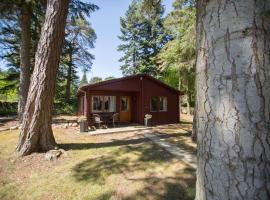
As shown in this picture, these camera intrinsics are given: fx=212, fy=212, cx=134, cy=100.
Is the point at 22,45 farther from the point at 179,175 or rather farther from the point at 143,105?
the point at 179,175

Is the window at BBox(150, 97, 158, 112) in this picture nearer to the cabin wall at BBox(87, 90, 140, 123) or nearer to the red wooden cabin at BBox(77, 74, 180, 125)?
the red wooden cabin at BBox(77, 74, 180, 125)

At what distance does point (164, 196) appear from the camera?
439cm

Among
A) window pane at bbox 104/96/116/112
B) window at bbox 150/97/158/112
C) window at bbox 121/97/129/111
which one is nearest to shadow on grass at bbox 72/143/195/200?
window pane at bbox 104/96/116/112

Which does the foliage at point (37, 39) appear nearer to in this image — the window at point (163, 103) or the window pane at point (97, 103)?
the window pane at point (97, 103)

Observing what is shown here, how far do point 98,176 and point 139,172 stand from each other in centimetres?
107

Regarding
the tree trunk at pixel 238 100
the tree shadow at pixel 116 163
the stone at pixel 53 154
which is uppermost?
the tree trunk at pixel 238 100

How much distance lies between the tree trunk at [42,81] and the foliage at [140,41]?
24.8m

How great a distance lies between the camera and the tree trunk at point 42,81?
721 centimetres

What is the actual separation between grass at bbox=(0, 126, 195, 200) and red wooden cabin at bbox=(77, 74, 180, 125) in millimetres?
7751

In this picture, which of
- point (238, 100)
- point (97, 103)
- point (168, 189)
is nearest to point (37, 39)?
point (97, 103)

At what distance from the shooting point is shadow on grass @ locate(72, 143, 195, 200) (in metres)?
4.53

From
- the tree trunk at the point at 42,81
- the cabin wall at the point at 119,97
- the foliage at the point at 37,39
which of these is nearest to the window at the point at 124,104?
the cabin wall at the point at 119,97

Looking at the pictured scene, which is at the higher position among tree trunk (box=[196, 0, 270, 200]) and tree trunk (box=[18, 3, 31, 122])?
tree trunk (box=[18, 3, 31, 122])

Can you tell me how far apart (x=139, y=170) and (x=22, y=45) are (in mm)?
13323
